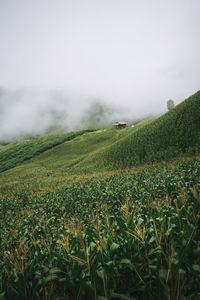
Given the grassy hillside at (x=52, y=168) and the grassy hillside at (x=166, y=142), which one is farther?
the grassy hillside at (x=52, y=168)

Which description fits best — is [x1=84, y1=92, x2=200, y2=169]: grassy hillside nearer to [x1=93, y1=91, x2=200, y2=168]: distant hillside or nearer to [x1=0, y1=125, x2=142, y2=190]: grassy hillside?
[x1=93, y1=91, x2=200, y2=168]: distant hillside

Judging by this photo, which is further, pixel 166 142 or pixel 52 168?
pixel 52 168

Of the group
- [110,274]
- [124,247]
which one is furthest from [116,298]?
[124,247]

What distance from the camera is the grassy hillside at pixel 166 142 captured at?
72.2 ft

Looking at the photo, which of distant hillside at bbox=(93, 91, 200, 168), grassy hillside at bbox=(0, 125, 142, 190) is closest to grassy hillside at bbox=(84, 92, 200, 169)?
distant hillside at bbox=(93, 91, 200, 168)

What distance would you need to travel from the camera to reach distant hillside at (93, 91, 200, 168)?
22.0 m

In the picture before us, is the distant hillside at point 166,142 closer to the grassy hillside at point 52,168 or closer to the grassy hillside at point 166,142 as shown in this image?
the grassy hillside at point 166,142

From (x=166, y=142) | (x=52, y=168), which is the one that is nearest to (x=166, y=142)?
(x=166, y=142)

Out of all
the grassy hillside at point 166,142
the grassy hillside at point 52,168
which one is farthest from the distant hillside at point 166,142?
the grassy hillside at point 52,168

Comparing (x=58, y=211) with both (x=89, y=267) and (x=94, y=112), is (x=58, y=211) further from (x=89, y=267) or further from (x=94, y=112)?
(x=94, y=112)

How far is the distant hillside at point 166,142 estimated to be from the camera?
22011 mm

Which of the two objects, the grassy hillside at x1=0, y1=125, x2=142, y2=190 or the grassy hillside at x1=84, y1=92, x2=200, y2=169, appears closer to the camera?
the grassy hillside at x1=84, y1=92, x2=200, y2=169

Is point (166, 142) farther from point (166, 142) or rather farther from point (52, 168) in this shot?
point (52, 168)

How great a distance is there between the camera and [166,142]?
2508 centimetres
